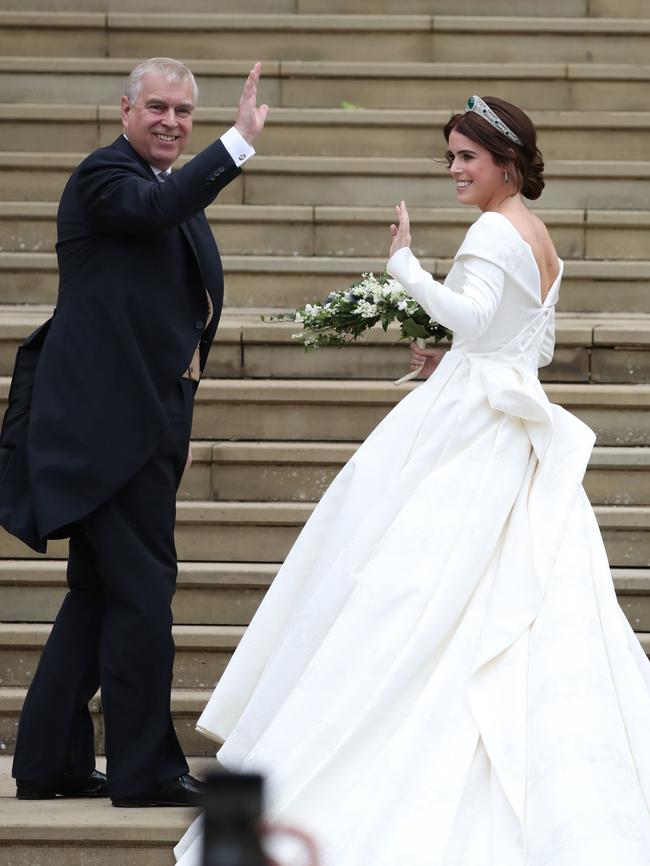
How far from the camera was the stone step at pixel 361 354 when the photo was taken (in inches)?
246

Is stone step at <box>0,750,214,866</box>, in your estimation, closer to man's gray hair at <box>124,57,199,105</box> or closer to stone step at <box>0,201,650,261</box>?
man's gray hair at <box>124,57,199,105</box>

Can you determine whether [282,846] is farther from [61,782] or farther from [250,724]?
[61,782]

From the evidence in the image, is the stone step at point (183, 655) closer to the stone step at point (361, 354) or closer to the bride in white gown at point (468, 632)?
the bride in white gown at point (468, 632)

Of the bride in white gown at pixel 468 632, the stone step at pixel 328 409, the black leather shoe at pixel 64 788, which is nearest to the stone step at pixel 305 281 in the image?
the stone step at pixel 328 409

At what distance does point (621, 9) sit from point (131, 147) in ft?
17.5

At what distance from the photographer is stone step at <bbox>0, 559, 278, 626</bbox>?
5.30 metres

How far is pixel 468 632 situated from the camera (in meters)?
3.75

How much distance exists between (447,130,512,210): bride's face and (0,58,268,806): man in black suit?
1.90 feet

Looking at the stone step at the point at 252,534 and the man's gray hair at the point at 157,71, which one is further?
the stone step at the point at 252,534

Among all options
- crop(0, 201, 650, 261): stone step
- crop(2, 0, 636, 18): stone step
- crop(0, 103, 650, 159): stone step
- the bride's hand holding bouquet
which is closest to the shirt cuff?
the bride's hand holding bouquet

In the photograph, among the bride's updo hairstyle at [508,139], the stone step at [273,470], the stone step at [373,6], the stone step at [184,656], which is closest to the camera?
the bride's updo hairstyle at [508,139]

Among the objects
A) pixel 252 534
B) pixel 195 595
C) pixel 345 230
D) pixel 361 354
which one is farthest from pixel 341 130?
pixel 195 595

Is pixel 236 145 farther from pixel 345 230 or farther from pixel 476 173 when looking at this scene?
pixel 345 230

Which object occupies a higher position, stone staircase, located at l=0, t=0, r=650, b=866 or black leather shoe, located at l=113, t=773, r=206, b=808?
stone staircase, located at l=0, t=0, r=650, b=866
